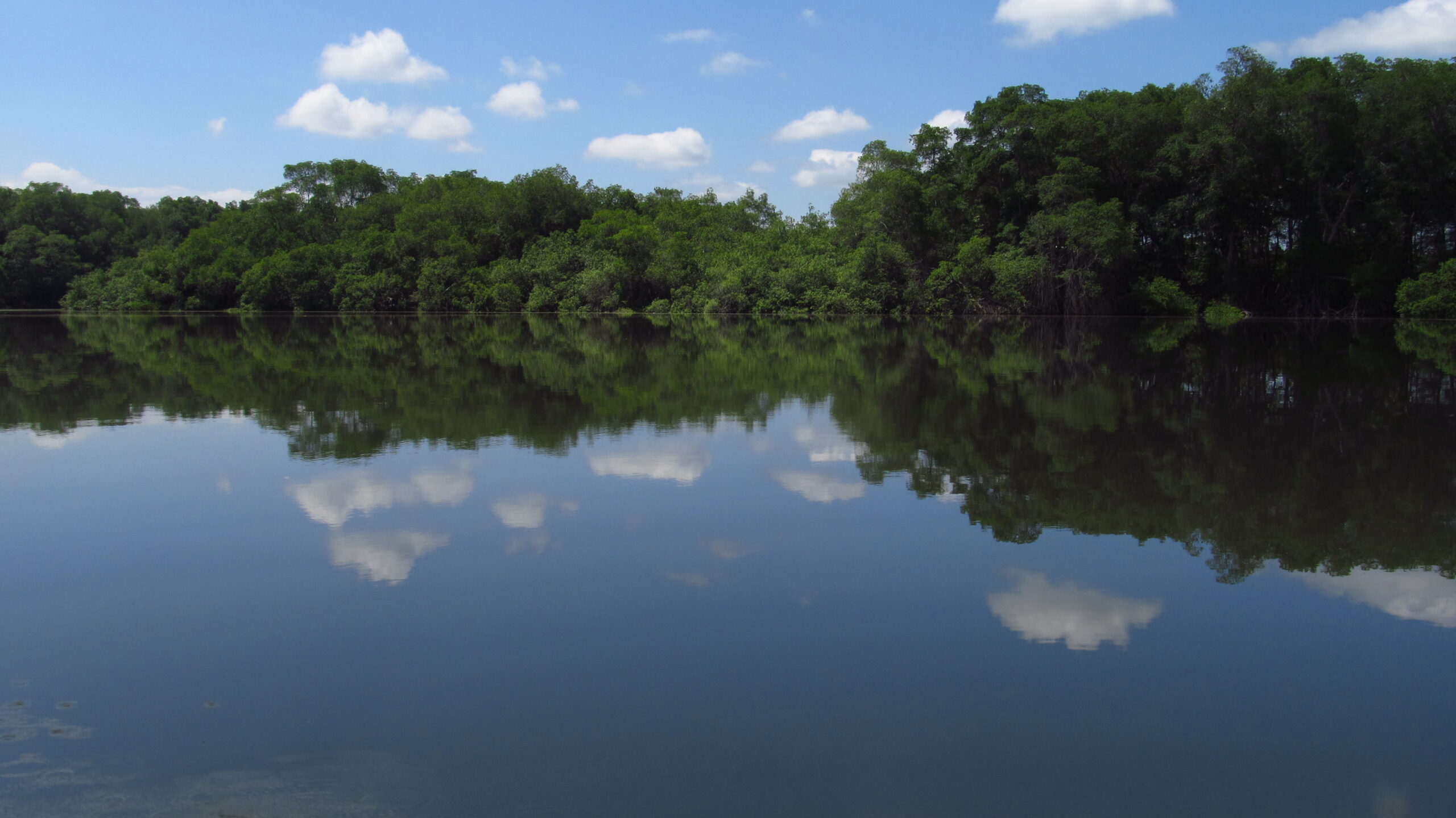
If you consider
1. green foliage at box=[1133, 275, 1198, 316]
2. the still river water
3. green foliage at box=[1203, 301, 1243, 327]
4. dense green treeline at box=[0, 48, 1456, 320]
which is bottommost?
the still river water

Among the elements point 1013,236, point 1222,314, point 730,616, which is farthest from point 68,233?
point 730,616

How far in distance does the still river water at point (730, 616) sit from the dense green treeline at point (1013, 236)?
121 feet

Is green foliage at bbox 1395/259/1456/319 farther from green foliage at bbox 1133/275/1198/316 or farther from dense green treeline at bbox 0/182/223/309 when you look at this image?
dense green treeline at bbox 0/182/223/309

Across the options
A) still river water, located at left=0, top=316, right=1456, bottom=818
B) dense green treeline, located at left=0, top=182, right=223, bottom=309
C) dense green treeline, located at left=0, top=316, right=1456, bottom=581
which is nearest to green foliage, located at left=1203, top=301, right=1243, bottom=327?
dense green treeline, located at left=0, top=316, right=1456, bottom=581

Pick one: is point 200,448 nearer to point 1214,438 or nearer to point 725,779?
point 725,779

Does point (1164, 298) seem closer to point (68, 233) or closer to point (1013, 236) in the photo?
point (1013, 236)

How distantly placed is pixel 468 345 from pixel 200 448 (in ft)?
54.7

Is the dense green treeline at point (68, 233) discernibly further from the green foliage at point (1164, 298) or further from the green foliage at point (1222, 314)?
the green foliage at point (1222, 314)

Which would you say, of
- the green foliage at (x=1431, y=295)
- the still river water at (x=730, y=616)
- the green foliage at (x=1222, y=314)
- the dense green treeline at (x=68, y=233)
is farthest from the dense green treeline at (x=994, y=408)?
the dense green treeline at (x=68, y=233)

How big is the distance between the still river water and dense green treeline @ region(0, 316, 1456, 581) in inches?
3.5

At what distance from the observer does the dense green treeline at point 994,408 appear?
23.5ft

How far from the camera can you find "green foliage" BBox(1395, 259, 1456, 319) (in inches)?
1540

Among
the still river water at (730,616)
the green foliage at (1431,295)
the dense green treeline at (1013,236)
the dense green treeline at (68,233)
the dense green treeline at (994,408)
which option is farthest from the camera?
the dense green treeline at (68,233)

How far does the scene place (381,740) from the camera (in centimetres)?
364
